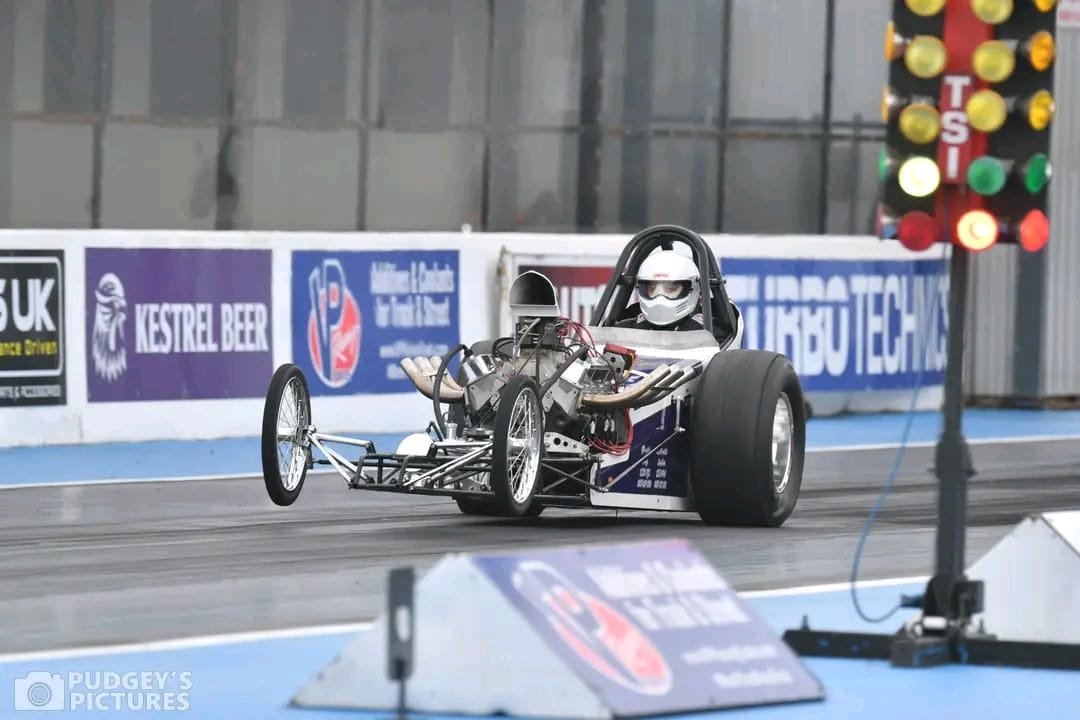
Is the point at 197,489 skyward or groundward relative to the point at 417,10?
groundward

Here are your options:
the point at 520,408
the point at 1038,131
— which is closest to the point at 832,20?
the point at 520,408

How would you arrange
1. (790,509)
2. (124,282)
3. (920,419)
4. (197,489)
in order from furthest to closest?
1. (920,419)
2. (124,282)
3. (197,489)
4. (790,509)

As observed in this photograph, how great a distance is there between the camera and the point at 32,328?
19.8 meters

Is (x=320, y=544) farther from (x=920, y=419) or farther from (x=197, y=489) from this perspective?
(x=920, y=419)

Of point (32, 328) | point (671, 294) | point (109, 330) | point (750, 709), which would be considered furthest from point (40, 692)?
point (109, 330)

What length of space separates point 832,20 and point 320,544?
18.0 m

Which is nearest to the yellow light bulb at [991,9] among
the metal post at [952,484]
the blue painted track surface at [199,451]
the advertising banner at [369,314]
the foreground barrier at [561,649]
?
the metal post at [952,484]

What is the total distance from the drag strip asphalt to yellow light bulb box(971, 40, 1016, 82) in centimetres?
294

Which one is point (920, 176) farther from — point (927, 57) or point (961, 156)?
point (927, 57)

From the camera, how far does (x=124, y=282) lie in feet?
67.7

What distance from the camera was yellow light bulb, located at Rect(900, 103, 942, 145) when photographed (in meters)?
9.03

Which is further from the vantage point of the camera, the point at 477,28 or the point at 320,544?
the point at 477,28

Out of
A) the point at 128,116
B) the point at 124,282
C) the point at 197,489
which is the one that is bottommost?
the point at 197,489

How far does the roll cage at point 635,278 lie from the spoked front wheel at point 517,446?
2208 millimetres
